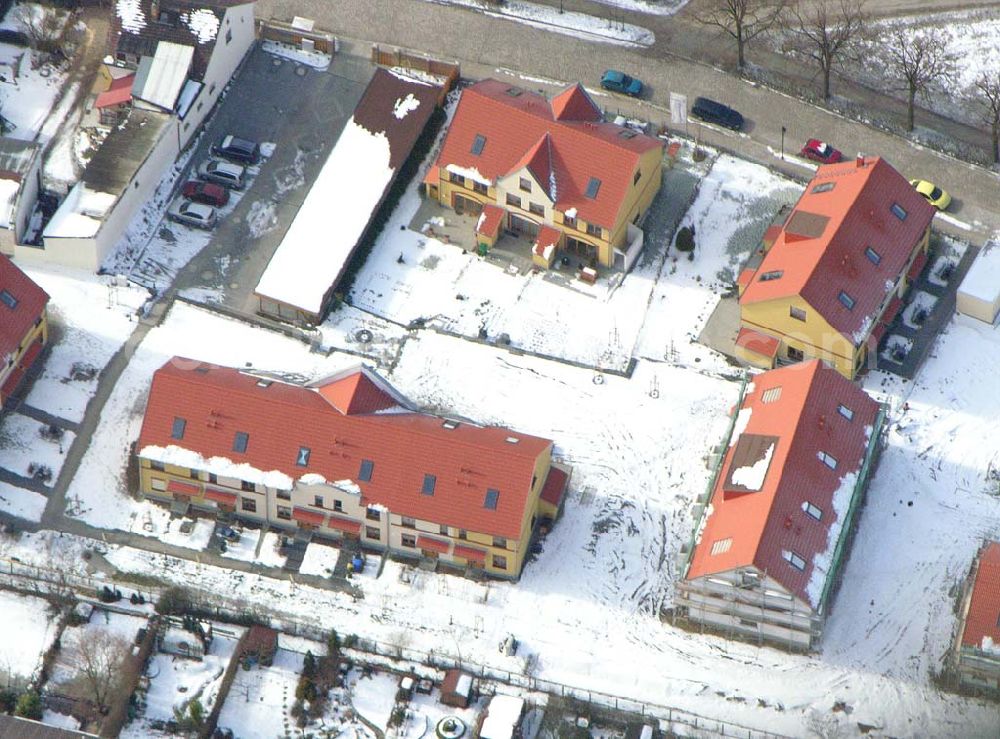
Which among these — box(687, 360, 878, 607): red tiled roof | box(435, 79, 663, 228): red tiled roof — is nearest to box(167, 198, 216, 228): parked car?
box(435, 79, 663, 228): red tiled roof

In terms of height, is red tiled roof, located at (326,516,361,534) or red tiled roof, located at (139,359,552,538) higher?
red tiled roof, located at (139,359,552,538)

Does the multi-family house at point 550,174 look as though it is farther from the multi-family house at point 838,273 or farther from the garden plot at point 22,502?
the garden plot at point 22,502

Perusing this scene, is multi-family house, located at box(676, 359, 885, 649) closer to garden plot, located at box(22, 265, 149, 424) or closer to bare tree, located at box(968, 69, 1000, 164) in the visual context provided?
bare tree, located at box(968, 69, 1000, 164)

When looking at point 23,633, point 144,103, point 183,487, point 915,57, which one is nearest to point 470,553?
point 183,487

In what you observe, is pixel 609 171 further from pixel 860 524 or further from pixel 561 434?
pixel 860 524

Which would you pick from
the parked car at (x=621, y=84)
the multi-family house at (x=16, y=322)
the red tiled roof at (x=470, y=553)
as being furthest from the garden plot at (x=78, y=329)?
the parked car at (x=621, y=84)

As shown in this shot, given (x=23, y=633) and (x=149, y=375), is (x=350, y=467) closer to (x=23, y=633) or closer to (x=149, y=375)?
(x=149, y=375)
